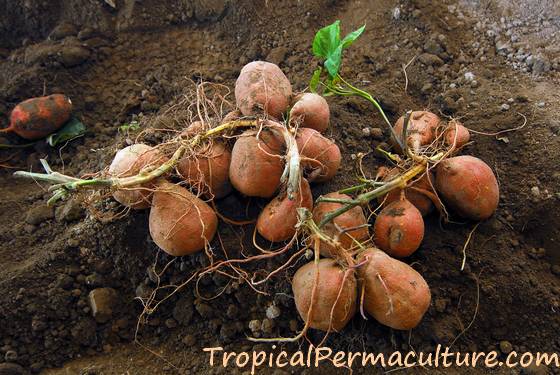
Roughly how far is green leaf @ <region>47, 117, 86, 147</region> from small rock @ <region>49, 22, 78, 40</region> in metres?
0.41

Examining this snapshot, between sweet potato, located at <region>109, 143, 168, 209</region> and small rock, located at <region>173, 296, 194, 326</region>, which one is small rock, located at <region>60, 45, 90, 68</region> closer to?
sweet potato, located at <region>109, 143, 168, 209</region>

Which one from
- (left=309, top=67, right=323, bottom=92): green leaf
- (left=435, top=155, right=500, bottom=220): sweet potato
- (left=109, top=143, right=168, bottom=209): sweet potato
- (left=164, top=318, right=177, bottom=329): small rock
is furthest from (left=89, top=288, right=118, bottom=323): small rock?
(left=435, top=155, right=500, bottom=220): sweet potato

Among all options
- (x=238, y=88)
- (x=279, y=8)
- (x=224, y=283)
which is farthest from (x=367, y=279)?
(x=279, y=8)

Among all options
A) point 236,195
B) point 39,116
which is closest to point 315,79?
point 236,195

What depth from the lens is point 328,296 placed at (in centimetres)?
109

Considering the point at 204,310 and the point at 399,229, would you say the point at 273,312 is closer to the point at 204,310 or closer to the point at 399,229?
the point at 204,310

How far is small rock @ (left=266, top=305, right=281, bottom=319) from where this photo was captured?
1.23 metres

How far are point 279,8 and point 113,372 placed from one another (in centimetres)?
143

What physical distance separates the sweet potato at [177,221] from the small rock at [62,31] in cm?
104

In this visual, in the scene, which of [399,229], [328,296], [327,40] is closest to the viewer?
[328,296]

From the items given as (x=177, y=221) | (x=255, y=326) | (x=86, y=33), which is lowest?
(x=255, y=326)

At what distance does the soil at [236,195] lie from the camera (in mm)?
1245

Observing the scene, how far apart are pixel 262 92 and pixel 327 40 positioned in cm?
28

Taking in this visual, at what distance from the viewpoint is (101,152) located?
5.25ft
